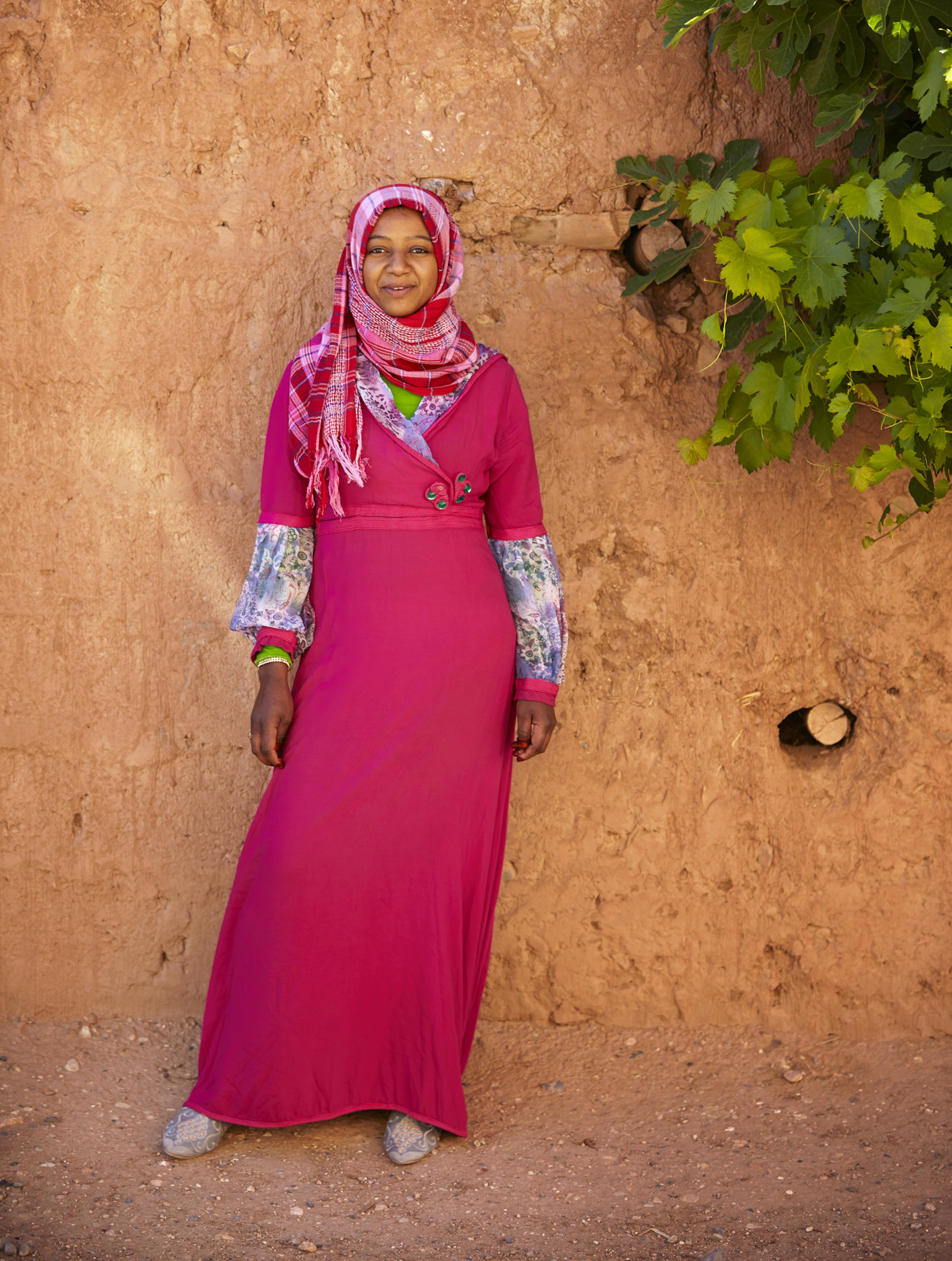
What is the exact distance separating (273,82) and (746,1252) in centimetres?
293

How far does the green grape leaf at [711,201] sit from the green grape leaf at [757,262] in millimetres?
117

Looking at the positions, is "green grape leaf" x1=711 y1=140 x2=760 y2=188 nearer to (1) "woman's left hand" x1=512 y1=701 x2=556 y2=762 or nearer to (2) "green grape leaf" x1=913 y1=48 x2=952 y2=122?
(2) "green grape leaf" x1=913 y1=48 x2=952 y2=122

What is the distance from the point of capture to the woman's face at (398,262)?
96.1 inches

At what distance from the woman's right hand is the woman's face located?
85 cm

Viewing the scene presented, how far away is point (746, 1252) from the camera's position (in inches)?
83.9

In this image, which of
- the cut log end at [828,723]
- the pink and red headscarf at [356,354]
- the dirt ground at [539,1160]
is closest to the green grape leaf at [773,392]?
the pink and red headscarf at [356,354]

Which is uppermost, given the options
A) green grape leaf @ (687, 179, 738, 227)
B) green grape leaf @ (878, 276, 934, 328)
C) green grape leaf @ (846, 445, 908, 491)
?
green grape leaf @ (687, 179, 738, 227)

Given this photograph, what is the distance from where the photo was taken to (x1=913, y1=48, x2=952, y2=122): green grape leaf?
83.7 inches

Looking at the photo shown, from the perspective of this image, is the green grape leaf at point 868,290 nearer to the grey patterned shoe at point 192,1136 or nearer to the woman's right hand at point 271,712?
the woman's right hand at point 271,712

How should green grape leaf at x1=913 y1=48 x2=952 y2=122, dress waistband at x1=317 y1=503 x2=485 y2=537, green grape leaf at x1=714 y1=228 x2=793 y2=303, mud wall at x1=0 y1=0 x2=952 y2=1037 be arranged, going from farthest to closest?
mud wall at x1=0 y1=0 x2=952 y2=1037 → dress waistband at x1=317 y1=503 x2=485 y2=537 → green grape leaf at x1=714 y1=228 x2=793 y2=303 → green grape leaf at x1=913 y1=48 x2=952 y2=122

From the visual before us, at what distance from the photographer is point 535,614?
8.54 feet

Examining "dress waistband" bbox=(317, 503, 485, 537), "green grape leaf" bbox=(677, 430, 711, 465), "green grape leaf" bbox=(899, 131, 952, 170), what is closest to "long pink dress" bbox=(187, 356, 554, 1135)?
"dress waistband" bbox=(317, 503, 485, 537)

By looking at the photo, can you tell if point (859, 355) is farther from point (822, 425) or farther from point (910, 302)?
point (822, 425)

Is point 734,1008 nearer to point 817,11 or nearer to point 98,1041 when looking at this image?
point 98,1041
